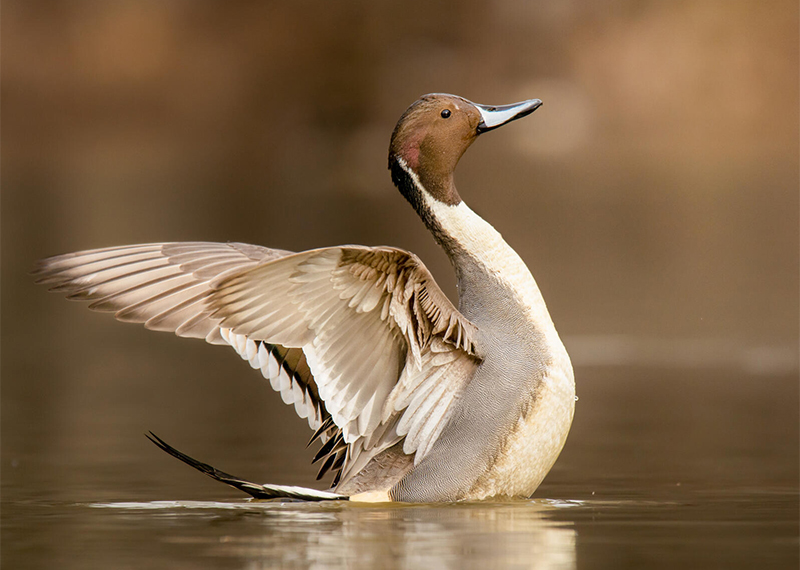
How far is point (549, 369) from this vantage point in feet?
16.0

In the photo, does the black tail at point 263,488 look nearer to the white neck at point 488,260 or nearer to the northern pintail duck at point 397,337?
the northern pintail duck at point 397,337

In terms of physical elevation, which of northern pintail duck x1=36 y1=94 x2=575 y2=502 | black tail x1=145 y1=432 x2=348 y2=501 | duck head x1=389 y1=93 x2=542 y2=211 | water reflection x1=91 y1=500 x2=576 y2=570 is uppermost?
duck head x1=389 y1=93 x2=542 y2=211

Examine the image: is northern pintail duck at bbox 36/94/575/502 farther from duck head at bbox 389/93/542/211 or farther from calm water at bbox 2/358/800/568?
calm water at bbox 2/358/800/568

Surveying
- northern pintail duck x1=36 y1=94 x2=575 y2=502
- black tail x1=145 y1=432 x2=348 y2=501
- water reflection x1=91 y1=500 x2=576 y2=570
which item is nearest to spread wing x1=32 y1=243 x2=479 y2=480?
northern pintail duck x1=36 y1=94 x2=575 y2=502

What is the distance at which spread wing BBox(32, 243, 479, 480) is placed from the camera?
4438 millimetres

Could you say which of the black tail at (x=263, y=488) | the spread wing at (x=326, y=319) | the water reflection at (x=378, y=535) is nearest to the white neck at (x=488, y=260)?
the spread wing at (x=326, y=319)

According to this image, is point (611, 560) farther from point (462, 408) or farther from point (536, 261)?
point (536, 261)

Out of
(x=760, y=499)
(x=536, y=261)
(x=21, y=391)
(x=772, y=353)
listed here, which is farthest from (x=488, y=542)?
(x=536, y=261)

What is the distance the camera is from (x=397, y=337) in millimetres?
4711

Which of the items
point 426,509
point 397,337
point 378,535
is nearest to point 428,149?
point 397,337

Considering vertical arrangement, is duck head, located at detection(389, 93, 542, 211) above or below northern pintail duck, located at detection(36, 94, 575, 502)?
above

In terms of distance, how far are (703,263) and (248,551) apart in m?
13.2

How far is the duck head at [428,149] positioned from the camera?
522 cm

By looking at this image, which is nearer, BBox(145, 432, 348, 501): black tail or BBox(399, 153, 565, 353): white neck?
BBox(145, 432, 348, 501): black tail
